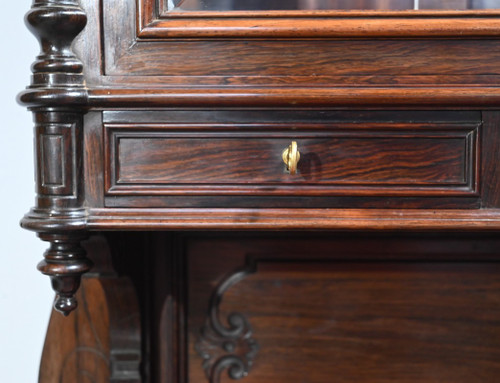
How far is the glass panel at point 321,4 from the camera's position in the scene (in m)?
0.38

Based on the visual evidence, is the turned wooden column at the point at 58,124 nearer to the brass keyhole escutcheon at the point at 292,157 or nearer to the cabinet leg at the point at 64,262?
the cabinet leg at the point at 64,262

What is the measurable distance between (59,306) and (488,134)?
31cm

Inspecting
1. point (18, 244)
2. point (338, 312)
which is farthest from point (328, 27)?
point (18, 244)

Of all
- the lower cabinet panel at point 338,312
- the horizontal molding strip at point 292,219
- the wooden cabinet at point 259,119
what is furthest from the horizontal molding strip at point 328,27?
the lower cabinet panel at point 338,312

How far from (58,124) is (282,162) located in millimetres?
149

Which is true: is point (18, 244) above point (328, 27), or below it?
below

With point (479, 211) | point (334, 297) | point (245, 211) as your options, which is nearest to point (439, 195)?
point (479, 211)

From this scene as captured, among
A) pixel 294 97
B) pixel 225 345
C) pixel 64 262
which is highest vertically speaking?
pixel 294 97

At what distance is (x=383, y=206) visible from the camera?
37cm

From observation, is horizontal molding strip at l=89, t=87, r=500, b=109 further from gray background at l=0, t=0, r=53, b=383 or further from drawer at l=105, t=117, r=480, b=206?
gray background at l=0, t=0, r=53, b=383

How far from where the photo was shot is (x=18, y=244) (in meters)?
0.63

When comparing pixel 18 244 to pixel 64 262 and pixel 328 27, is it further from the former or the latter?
pixel 328 27

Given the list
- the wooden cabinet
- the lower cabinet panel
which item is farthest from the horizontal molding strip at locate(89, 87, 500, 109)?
the lower cabinet panel

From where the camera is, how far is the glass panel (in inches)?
15.1
